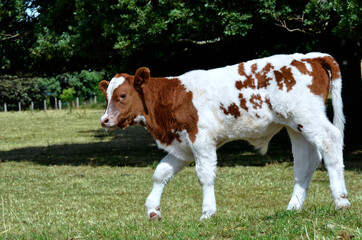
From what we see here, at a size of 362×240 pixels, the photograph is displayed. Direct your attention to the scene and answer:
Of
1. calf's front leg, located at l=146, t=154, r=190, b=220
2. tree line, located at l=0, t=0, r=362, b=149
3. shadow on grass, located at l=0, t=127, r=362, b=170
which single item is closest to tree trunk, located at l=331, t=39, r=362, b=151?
tree line, located at l=0, t=0, r=362, b=149

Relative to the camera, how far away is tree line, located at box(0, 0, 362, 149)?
13.2 meters

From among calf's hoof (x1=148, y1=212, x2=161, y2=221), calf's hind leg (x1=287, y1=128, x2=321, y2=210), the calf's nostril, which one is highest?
the calf's nostril

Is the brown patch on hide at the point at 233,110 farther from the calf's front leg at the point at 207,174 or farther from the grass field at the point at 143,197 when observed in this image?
the grass field at the point at 143,197

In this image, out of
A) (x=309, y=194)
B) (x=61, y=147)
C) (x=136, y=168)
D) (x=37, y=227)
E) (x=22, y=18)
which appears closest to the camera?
(x=37, y=227)

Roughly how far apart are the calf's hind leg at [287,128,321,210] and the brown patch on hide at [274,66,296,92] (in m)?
0.67

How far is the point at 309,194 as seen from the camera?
31.2ft

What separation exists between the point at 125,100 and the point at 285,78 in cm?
199

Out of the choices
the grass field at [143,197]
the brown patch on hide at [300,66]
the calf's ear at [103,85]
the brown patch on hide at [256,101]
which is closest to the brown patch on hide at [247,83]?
the brown patch on hide at [256,101]

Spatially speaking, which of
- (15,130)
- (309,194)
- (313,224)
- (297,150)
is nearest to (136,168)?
(309,194)

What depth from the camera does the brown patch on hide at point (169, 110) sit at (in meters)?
6.69

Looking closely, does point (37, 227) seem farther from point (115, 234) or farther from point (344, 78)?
point (344, 78)

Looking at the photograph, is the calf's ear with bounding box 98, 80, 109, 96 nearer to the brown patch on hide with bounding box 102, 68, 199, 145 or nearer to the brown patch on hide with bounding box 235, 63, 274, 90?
the brown patch on hide with bounding box 102, 68, 199, 145

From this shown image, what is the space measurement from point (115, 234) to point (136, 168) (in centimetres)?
822

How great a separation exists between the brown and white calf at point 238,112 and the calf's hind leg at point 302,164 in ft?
0.04
